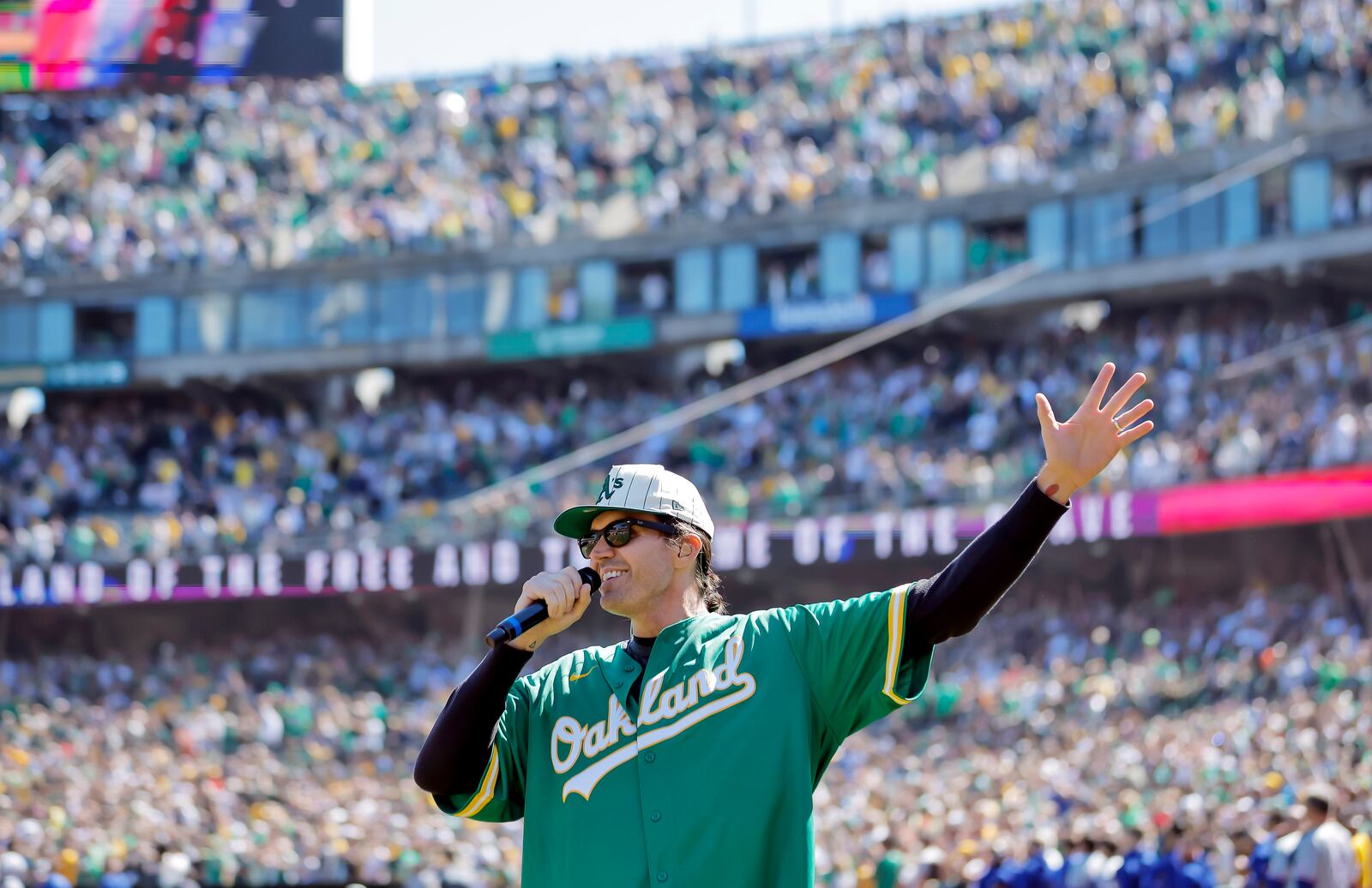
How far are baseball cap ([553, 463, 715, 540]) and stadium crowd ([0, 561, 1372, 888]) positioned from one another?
297 inches

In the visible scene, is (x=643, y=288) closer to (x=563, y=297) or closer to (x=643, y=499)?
(x=563, y=297)

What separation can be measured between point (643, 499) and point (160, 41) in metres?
3.28

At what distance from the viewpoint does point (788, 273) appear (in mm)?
34844

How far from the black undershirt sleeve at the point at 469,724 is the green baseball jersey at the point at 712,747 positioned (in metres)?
0.10

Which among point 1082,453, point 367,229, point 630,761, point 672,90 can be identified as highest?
point 672,90

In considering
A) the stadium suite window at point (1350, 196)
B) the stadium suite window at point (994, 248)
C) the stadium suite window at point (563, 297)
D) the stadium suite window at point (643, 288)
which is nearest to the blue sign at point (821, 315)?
the stadium suite window at point (994, 248)

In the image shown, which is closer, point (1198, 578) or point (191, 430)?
point (1198, 578)

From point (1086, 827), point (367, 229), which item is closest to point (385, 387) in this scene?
point (367, 229)

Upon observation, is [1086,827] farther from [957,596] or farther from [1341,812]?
[957,596]

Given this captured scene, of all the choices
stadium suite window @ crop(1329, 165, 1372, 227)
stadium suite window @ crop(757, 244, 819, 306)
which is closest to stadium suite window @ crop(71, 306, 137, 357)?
stadium suite window @ crop(757, 244, 819, 306)

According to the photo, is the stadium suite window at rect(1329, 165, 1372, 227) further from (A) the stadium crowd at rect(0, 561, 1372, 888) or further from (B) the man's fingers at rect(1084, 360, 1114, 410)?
(B) the man's fingers at rect(1084, 360, 1114, 410)

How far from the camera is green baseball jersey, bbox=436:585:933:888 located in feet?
13.8

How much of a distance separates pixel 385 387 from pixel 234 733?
12.4 metres

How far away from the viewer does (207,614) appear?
34500 millimetres
